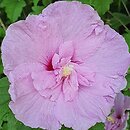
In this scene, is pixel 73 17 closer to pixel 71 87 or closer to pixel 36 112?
pixel 71 87

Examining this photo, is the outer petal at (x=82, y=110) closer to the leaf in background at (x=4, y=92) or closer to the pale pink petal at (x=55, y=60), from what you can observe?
the pale pink petal at (x=55, y=60)

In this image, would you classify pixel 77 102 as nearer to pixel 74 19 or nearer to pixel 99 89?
pixel 99 89

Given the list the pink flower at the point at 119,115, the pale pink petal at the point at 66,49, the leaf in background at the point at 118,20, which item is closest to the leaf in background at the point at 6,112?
the pale pink petal at the point at 66,49

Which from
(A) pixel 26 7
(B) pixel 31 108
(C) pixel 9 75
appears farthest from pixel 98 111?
(A) pixel 26 7

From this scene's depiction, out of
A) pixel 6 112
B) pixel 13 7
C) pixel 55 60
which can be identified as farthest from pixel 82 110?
pixel 13 7

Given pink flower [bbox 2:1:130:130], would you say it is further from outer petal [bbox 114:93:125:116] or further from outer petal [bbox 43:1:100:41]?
outer petal [bbox 114:93:125:116]

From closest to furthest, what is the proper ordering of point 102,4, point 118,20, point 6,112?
1. point 6,112
2. point 102,4
3. point 118,20

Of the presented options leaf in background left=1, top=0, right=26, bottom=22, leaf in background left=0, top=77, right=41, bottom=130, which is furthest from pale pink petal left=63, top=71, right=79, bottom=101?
leaf in background left=1, top=0, right=26, bottom=22
